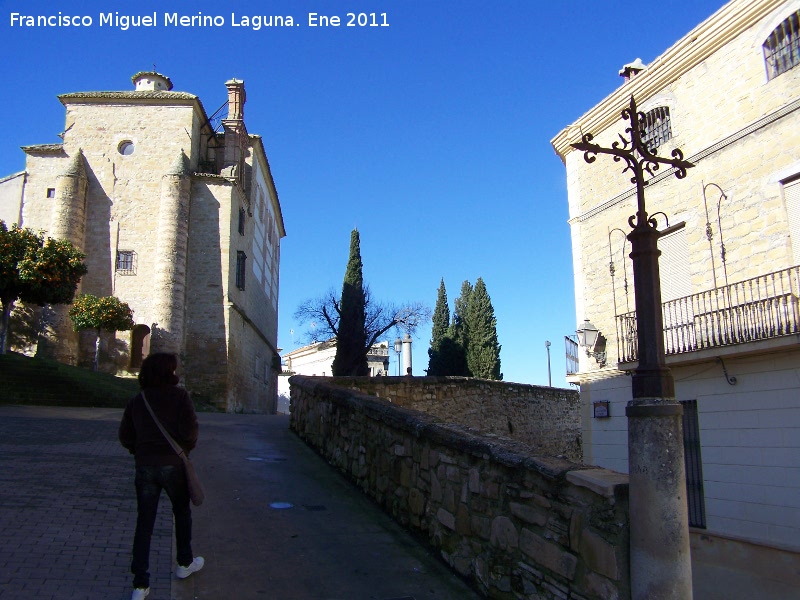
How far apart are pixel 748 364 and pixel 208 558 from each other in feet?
29.3

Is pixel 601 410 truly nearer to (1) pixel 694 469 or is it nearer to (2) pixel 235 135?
(1) pixel 694 469

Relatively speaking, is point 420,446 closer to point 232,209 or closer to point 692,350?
point 692,350

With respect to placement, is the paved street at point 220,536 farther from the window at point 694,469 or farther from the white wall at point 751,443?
the white wall at point 751,443

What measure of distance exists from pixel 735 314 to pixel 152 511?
32.0ft

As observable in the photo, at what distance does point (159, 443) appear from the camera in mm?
4191

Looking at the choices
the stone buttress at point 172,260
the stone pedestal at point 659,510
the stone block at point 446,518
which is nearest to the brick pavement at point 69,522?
the stone block at point 446,518

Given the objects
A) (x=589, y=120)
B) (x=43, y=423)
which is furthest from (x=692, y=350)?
(x=43, y=423)

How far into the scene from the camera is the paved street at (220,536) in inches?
169

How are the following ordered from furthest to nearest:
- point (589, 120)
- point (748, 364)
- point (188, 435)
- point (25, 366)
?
point (25, 366) → point (589, 120) → point (748, 364) → point (188, 435)

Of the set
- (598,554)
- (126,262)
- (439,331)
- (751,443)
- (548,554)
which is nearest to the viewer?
(598,554)

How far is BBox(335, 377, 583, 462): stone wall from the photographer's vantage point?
15951mm

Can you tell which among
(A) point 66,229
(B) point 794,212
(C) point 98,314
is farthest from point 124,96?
(B) point 794,212

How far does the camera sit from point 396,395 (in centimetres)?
1573

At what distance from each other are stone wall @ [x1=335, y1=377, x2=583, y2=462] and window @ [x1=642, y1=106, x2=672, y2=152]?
6.94 metres
